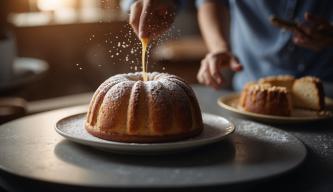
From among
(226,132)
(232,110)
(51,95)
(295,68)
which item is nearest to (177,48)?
(51,95)

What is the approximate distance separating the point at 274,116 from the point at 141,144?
1.91 ft

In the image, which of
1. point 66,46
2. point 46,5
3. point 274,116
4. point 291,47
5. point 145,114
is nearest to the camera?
point 145,114

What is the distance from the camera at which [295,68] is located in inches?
89.2

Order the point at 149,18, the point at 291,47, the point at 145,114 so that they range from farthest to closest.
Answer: the point at 291,47 → the point at 149,18 → the point at 145,114

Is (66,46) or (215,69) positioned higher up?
(215,69)

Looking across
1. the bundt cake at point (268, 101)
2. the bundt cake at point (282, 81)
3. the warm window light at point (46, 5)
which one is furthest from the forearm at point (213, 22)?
the warm window light at point (46, 5)

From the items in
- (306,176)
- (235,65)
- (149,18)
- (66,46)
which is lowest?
(66,46)

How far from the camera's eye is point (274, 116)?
63.1 inches

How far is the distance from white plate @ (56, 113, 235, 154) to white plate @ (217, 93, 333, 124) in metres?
0.20

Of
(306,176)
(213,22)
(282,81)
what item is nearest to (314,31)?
(282,81)

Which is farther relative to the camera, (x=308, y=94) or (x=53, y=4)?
(x=53, y=4)

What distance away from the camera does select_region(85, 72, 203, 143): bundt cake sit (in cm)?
125

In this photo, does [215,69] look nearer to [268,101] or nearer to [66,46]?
[268,101]

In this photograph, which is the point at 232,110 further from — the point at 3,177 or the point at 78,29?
the point at 78,29
